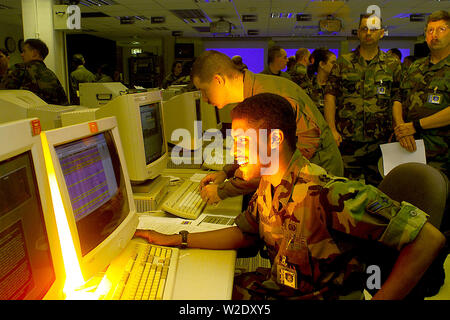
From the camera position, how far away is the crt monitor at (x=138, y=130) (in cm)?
157

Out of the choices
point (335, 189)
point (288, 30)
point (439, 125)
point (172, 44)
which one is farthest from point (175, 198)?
point (172, 44)

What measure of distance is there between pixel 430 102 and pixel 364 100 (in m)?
0.48

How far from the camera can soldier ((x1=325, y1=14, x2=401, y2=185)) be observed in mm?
2748

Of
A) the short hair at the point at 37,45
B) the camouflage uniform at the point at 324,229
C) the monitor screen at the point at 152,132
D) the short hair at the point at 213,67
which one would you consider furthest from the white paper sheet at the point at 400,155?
→ the short hair at the point at 37,45

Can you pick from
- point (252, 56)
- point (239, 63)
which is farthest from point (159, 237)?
point (252, 56)

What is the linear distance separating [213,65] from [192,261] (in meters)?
1.06

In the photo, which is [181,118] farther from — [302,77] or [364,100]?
[302,77]

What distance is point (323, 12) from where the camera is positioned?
796 cm

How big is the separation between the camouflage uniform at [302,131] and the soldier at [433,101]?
878mm

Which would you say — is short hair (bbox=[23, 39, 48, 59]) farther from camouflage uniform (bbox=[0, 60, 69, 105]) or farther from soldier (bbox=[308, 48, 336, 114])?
soldier (bbox=[308, 48, 336, 114])

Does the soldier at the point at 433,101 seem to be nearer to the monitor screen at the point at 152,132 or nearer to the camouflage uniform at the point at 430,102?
the camouflage uniform at the point at 430,102

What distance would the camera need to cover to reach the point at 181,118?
8.20ft

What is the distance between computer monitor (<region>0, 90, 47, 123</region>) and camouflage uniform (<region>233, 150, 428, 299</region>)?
2.88ft
